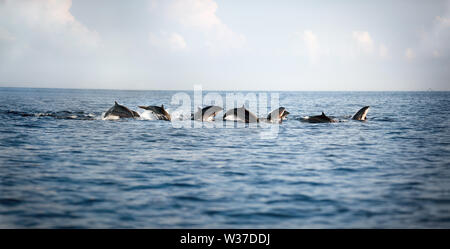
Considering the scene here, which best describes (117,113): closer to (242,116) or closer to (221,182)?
(242,116)

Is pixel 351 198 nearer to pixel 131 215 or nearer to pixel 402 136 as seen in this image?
pixel 131 215

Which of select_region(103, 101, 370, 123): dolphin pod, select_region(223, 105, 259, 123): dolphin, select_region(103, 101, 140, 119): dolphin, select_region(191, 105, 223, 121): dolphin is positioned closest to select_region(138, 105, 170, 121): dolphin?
select_region(103, 101, 370, 123): dolphin pod

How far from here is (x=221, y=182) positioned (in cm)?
959

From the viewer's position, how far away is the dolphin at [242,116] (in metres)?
26.5

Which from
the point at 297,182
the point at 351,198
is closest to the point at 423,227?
the point at 351,198

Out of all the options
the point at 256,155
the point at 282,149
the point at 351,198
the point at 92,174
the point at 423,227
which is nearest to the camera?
the point at 423,227

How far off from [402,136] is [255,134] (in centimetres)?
773

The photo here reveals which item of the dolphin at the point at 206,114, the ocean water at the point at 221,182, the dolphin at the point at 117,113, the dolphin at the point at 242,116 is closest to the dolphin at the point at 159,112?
the dolphin at the point at 117,113

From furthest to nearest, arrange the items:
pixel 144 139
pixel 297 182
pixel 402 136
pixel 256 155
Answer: pixel 402 136 → pixel 144 139 → pixel 256 155 → pixel 297 182

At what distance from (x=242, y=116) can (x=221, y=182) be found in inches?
694

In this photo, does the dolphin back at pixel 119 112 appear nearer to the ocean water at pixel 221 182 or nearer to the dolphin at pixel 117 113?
the dolphin at pixel 117 113

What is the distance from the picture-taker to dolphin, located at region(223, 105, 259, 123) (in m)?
26.5

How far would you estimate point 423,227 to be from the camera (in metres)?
6.80

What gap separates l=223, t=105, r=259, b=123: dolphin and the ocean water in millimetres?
9039
